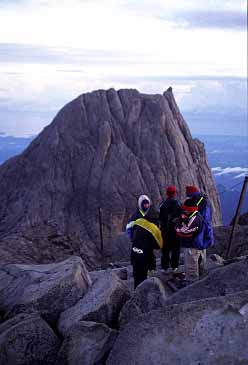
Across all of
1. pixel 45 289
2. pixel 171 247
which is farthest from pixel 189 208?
pixel 45 289

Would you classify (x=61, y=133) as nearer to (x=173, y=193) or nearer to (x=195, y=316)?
(x=173, y=193)

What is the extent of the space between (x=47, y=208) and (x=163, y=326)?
105 feet

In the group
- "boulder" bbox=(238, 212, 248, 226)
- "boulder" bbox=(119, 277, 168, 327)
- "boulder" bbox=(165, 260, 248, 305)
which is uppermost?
"boulder" bbox=(165, 260, 248, 305)

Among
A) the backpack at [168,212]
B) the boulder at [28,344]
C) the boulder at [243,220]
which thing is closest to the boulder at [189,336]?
the boulder at [28,344]

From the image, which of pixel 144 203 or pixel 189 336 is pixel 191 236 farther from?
pixel 189 336

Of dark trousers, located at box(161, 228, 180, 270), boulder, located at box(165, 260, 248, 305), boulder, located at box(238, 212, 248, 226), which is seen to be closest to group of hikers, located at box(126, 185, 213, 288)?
dark trousers, located at box(161, 228, 180, 270)

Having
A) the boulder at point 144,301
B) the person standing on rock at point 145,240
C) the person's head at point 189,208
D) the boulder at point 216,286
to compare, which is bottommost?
the boulder at point 144,301

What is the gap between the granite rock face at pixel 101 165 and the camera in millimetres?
38031

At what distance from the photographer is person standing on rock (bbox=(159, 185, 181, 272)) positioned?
10.4 meters

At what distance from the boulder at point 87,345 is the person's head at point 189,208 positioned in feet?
9.09

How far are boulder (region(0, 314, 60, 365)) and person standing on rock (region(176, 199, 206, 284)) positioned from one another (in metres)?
2.80

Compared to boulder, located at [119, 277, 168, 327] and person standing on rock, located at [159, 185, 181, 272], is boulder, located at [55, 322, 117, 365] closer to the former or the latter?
boulder, located at [119, 277, 168, 327]

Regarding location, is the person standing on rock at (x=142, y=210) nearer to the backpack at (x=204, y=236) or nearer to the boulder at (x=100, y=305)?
the backpack at (x=204, y=236)

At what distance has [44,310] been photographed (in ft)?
29.0
